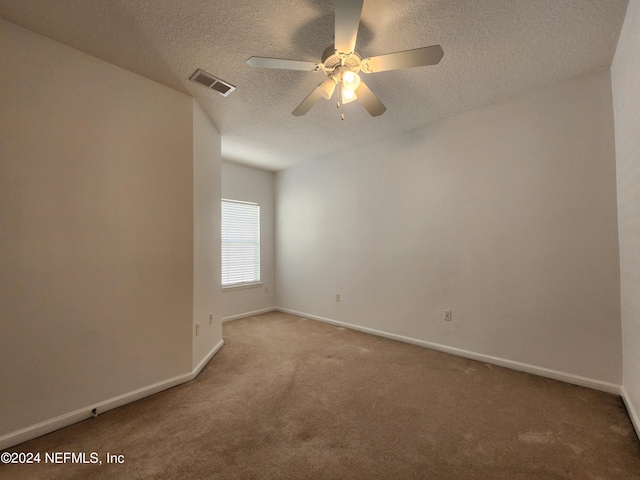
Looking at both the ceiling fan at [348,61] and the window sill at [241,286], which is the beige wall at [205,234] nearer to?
the window sill at [241,286]

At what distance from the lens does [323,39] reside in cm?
179

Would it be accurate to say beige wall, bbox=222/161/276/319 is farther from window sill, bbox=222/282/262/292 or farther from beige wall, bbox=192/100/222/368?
beige wall, bbox=192/100/222/368

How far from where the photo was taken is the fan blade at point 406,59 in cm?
151

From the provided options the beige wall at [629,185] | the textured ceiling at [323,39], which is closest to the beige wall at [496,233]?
the beige wall at [629,185]

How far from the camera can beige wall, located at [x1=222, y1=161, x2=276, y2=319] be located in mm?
4367

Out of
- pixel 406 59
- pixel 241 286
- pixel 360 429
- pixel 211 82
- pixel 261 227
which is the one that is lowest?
pixel 360 429

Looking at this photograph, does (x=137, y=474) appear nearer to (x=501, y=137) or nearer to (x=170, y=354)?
(x=170, y=354)

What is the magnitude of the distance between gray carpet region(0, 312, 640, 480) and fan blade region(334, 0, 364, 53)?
232cm

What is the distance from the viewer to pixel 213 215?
301 cm

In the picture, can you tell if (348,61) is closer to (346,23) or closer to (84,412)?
(346,23)

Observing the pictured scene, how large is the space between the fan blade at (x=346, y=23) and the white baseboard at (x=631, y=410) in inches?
113

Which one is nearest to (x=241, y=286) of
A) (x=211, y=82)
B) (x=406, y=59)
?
(x=211, y=82)

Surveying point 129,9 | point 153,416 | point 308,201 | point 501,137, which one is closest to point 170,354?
point 153,416

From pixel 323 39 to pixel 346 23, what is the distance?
48 cm
